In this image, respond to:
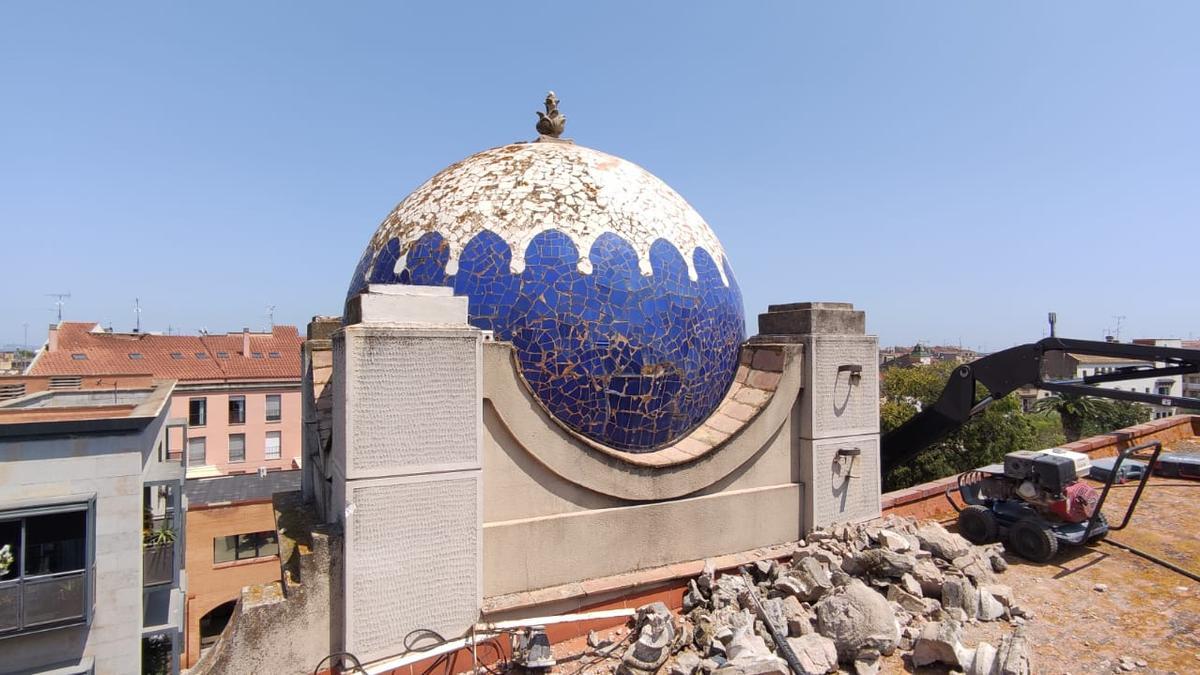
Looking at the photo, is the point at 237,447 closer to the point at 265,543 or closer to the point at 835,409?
the point at 265,543

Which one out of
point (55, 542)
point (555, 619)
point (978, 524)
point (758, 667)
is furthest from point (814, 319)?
point (55, 542)

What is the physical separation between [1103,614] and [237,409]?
115ft

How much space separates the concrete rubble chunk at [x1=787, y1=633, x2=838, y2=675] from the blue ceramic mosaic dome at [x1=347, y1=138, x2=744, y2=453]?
2937 mm

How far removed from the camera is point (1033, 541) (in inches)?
361

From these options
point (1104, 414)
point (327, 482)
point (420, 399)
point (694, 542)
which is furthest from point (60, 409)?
point (1104, 414)

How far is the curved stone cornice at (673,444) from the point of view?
22.9ft

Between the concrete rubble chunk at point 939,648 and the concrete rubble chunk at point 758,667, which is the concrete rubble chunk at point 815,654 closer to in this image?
the concrete rubble chunk at point 758,667

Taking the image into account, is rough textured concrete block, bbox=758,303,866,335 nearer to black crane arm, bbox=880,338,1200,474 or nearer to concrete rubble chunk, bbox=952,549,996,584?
black crane arm, bbox=880,338,1200,474

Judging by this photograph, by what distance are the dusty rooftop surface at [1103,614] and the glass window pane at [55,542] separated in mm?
7630

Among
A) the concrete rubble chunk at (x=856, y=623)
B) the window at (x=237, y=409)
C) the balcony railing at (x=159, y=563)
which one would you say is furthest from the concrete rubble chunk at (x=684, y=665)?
the window at (x=237, y=409)

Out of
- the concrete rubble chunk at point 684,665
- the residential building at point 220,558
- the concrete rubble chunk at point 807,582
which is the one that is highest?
the concrete rubble chunk at point 807,582

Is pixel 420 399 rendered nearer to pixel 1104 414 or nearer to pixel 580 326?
pixel 580 326

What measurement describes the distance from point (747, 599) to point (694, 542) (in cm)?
117

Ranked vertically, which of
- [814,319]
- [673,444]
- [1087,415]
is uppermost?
[814,319]
